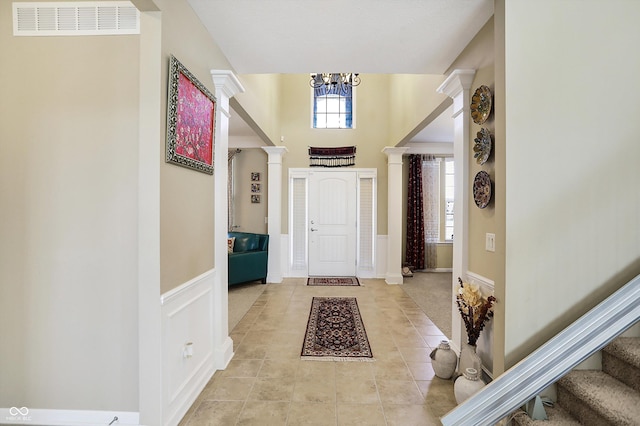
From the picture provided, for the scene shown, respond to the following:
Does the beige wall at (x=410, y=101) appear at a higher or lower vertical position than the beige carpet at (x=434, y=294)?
higher

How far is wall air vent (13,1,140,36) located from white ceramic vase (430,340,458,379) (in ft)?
9.65

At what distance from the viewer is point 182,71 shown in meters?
1.69

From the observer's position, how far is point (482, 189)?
198 cm

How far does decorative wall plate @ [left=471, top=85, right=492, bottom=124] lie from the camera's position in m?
1.94

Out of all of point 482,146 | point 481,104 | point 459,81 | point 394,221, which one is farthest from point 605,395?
point 394,221

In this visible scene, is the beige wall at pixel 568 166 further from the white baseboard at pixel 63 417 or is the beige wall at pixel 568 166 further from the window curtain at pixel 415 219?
the window curtain at pixel 415 219

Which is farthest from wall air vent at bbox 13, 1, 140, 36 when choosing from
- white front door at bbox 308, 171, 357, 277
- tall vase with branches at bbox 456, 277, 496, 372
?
white front door at bbox 308, 171, 357, 277

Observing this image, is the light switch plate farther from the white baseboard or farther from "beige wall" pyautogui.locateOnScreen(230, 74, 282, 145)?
"beige wall" pyautogui.locateOnScreen(230, 74, 282, 145)

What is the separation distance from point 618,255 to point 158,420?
2563 millimetres

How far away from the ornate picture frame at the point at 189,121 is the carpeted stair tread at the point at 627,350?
97.4 inches

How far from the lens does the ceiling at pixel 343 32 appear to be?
1.84 meters

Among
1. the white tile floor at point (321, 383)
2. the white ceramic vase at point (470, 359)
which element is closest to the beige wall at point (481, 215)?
the white ceramic vase at point (470, 359)

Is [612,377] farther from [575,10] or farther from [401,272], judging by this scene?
[401,272]

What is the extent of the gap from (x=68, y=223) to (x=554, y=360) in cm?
254
